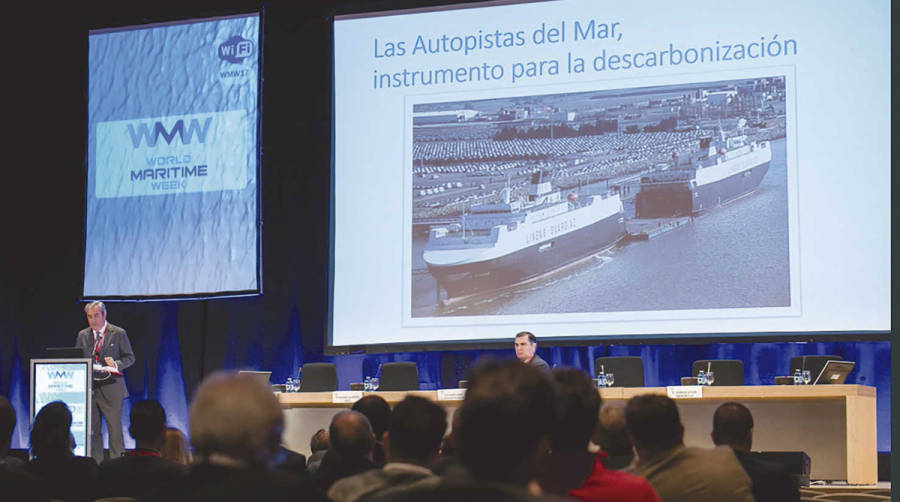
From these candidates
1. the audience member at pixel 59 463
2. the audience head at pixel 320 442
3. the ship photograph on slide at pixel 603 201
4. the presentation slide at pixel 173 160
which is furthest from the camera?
the presentation slide at pixel 173 160

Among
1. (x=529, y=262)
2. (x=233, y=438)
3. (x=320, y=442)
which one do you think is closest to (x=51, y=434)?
(x=320, y=442)

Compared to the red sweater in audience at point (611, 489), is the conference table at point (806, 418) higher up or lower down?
lower down

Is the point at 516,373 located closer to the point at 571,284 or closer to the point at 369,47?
the point at 571,284

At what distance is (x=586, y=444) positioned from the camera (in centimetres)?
201

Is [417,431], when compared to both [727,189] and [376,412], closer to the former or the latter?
[376,412]

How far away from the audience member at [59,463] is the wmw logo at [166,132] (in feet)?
18.9

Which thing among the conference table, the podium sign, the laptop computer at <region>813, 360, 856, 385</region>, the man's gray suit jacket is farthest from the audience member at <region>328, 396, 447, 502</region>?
the man's gray suit jacket

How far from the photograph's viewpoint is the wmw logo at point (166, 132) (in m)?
9.02

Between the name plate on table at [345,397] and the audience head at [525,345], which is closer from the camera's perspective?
the audience head at [525,345]

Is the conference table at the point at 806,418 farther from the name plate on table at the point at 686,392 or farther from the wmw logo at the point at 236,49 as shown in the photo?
the wmw logo at the point at 236,49

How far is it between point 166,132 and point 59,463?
19.8 feet

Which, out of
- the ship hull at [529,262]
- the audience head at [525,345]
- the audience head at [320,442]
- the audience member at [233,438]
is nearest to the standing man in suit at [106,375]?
the ship hull at [529,262]

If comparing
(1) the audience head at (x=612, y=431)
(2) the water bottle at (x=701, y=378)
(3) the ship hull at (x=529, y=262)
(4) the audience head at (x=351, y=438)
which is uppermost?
(3) the ship hull at (x=529, y=262)

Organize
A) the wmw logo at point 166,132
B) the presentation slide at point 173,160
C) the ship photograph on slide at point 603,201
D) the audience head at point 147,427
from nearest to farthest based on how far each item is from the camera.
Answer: the audience head at point 147,427 → the ship photograph on slide at point 603,201 → the presentation slide at point 173,160 → the wmw logo at point 166,132
